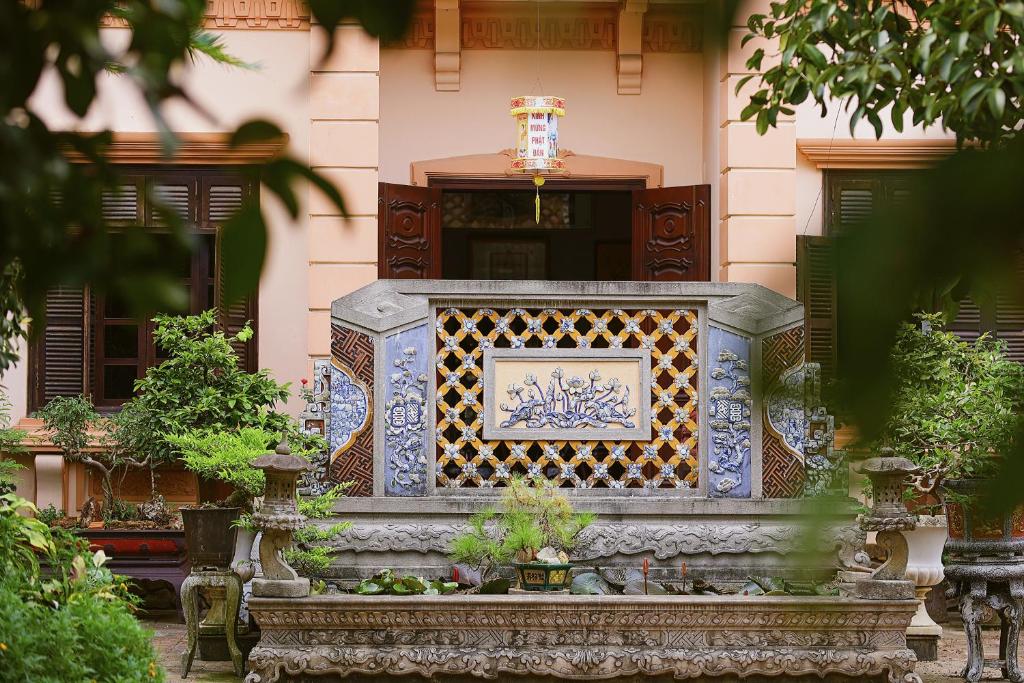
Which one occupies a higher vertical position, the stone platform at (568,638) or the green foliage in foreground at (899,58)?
the green foliage in foreground at (899,58)

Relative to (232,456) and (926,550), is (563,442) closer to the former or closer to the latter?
(232,456)

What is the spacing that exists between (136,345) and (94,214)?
10.3 metres

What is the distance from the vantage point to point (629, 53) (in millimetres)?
11656

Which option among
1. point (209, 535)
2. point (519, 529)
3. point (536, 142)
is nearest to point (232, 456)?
point (209, 535)

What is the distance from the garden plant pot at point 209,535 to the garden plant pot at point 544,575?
5.60 feet

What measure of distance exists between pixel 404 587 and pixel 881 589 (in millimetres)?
2199

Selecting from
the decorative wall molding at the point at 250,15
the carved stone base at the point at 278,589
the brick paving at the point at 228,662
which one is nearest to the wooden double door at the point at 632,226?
the decorative wall molding at the point at 250,15

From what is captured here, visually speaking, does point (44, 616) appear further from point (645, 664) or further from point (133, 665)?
point (645, 664)

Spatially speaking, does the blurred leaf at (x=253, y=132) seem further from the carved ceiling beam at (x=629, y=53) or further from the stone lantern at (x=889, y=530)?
the carved ceiling beam at (x=629, y=53)

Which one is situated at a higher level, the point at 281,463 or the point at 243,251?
the point at 243,251

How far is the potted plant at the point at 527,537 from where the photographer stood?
739 centimetres

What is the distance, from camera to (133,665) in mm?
5582

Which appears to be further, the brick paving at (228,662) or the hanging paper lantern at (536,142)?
the hanging paper lantern at (536,142)

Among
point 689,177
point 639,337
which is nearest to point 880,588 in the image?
point 639,337
